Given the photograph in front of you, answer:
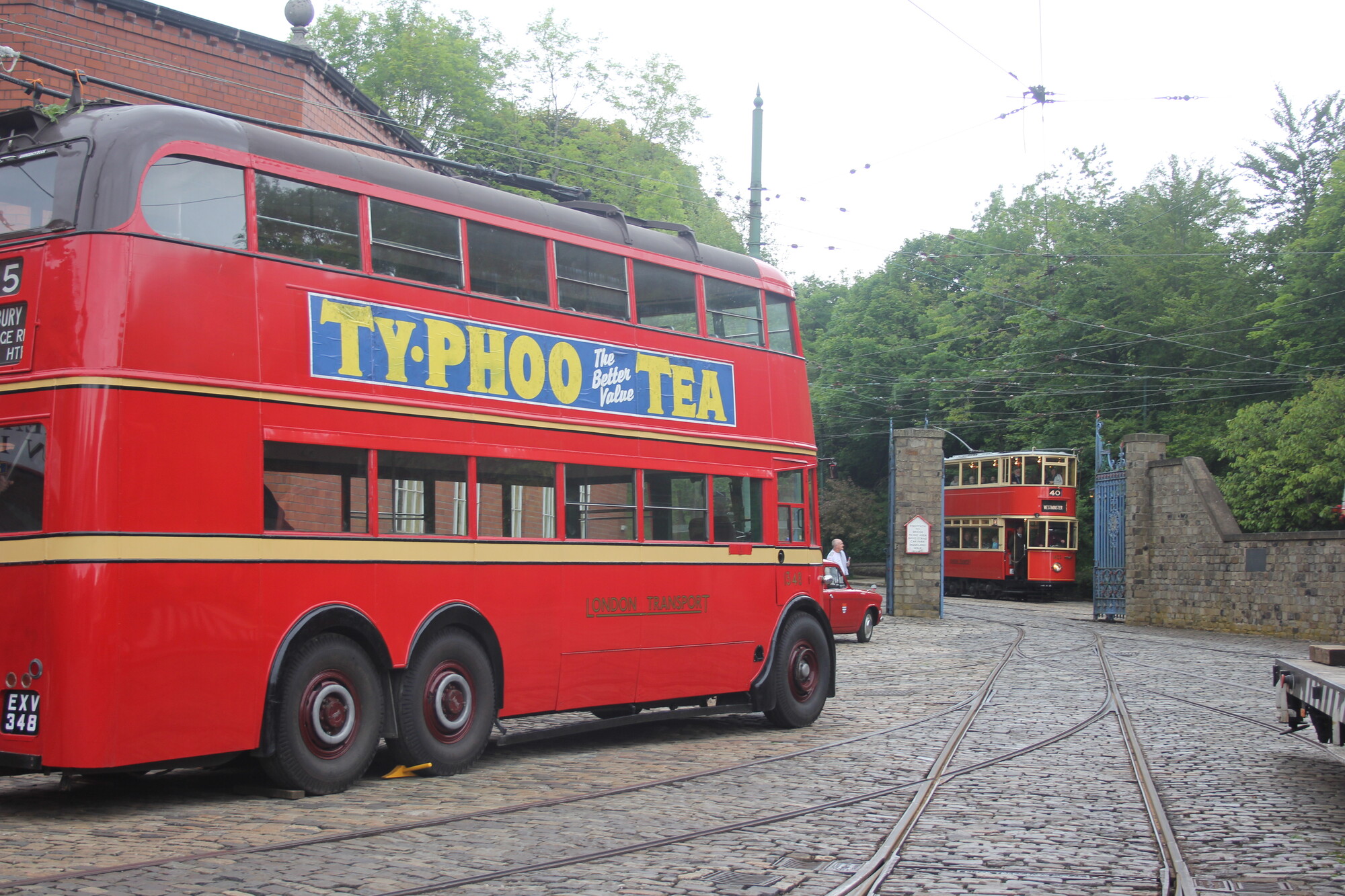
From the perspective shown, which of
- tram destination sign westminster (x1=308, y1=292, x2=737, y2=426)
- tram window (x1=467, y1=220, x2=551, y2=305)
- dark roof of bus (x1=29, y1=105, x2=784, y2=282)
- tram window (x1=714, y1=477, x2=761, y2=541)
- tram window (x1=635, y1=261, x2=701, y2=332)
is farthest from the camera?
tram window (x1=714, y1=477, x2=761, y2=541)

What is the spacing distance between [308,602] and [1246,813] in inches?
234

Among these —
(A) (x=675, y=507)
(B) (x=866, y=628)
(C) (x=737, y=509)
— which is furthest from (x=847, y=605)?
(A) (x=675, y=507)

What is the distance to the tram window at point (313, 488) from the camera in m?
8.34

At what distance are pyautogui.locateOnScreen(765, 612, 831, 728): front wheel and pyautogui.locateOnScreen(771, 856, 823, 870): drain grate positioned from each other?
5.87 meters

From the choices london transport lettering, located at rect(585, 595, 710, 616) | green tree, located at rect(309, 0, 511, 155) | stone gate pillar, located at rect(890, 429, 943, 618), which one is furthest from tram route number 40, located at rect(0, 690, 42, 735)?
green tree, located at rect(309, 0, 511, 155)

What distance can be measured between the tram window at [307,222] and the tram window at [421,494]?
1412 millimetres

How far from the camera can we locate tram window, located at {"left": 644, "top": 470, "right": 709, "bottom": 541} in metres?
11.4

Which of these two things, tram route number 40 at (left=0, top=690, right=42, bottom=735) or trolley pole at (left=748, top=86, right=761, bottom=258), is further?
trolley pole at (left=748, top=86, right=761, bottom=258)

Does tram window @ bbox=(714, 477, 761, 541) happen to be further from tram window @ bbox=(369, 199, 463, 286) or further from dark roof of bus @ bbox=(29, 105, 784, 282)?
tram window @ bbox=(369, 199, 463, 286)

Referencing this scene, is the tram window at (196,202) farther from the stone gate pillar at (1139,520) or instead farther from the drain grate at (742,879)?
the stone gate pillar at (1139,520)

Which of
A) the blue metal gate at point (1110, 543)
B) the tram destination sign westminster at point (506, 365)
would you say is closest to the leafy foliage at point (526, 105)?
the blue metal gate at point (1110, 543)

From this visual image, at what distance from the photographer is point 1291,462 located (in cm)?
3500

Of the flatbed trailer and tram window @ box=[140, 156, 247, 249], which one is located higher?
tram window @ box=[140, 156, 247, 249]

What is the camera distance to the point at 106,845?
21.9 ft
